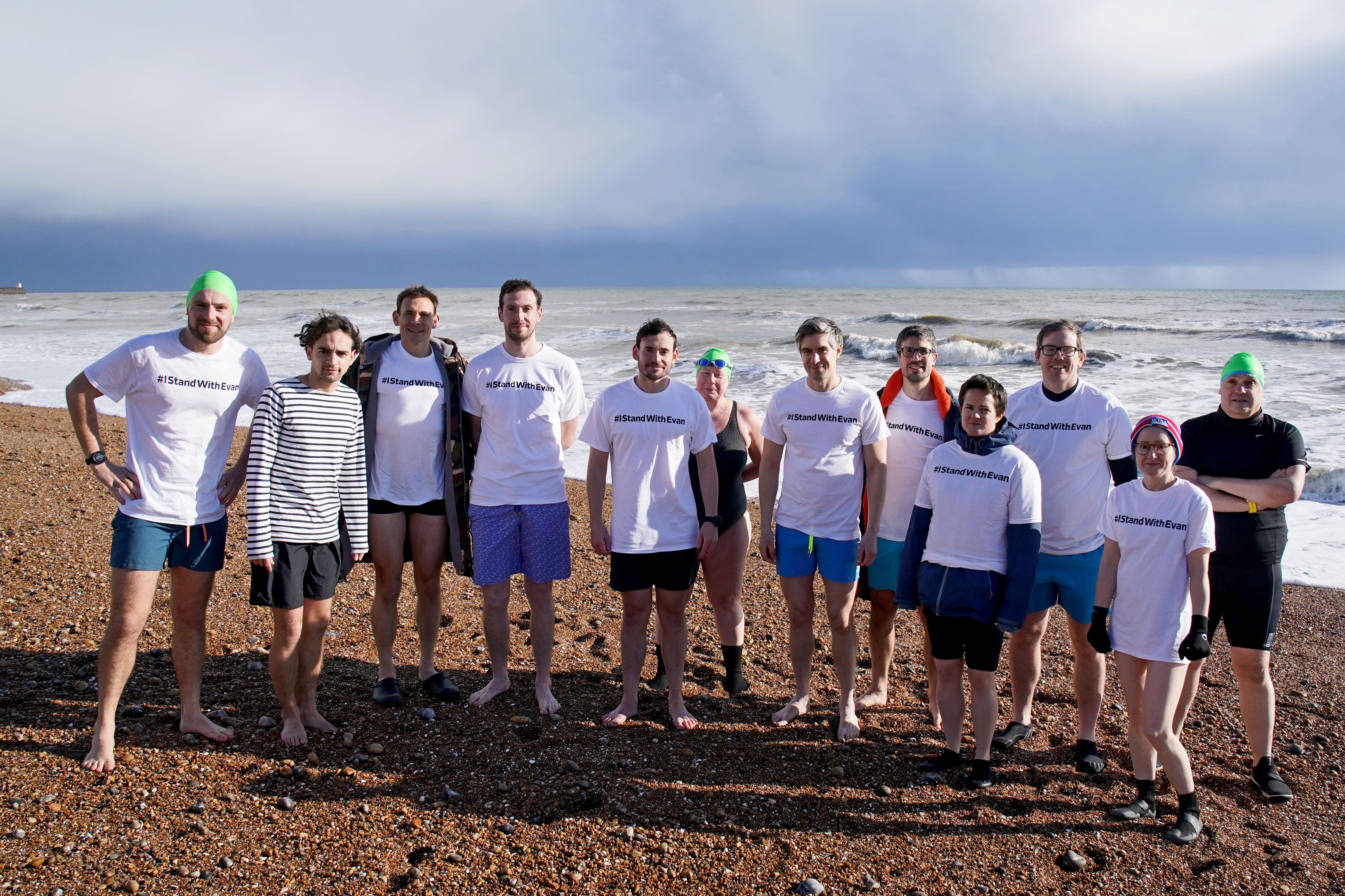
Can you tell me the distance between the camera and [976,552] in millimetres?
3771

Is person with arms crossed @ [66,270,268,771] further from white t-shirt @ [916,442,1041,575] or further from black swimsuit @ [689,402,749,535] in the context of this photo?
white t-shirt @ [916,442,1041,575]

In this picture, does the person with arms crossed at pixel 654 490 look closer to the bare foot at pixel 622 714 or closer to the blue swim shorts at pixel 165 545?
the bare foot at pixel 622 714

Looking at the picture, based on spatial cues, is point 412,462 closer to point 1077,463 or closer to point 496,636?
point 496,636

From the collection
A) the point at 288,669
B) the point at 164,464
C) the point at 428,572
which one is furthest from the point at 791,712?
the point at 164,464

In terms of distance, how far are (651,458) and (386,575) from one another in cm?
164

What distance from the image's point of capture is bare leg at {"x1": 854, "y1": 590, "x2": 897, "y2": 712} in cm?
476

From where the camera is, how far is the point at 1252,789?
13.2 feet

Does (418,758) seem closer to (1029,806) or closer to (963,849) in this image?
(963,849)

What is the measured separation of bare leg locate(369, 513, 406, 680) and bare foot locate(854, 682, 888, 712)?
2.75 m

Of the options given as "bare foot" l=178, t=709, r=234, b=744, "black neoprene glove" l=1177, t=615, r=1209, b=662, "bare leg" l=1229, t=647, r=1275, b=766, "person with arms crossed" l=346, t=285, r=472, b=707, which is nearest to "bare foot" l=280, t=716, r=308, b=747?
"bare foot" l=178, t=709, r=234, b=744

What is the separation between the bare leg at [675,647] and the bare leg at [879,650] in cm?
110

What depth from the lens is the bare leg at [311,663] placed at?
4008mm

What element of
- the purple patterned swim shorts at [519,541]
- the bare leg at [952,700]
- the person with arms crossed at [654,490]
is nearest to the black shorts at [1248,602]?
the bare leg at [952,700]

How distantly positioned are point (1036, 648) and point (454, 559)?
3.29 metres
